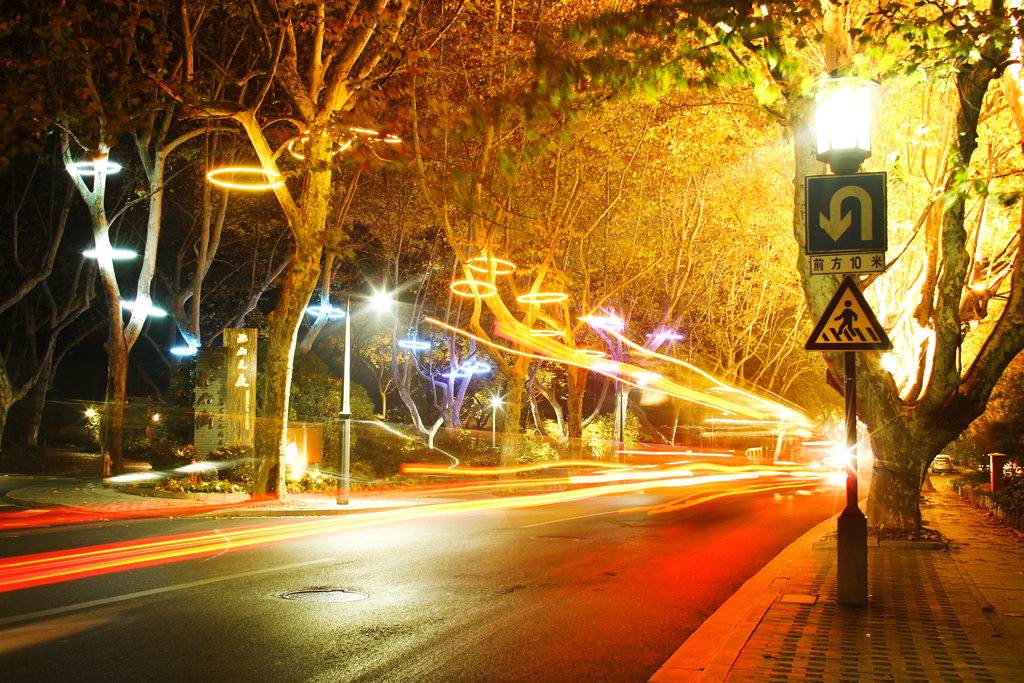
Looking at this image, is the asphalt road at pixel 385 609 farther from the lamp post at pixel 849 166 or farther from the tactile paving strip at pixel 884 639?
the lamp post at pixel 849 166

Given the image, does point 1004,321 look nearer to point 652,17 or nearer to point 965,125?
point 965,125

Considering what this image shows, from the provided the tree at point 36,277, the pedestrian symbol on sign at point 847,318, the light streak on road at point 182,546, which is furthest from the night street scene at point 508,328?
the tree at point 36,277

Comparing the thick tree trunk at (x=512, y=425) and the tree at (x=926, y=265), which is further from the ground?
the tree at (x=926, y=265)

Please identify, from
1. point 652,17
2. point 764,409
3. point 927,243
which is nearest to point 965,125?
point 927,243

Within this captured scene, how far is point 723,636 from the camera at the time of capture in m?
6.89

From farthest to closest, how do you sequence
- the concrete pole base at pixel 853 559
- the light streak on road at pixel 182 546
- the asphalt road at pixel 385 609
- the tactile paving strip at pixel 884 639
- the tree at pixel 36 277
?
the tree at pixel 36 277, the light streak on road at pixel 182 546, the concrete pole base at pixel 853 559, the asphalt road at pixel 385 609, the tactile paving strip at pixel 884 639

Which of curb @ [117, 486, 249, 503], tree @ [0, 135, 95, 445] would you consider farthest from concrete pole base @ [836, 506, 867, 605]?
tree @ [0, 135, 95, 445]

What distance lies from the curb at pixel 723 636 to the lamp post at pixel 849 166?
2.86 feet

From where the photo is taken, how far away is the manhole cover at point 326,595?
842cm

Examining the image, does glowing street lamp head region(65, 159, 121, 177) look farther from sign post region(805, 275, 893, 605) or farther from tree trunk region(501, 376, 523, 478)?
sign post region(805, 275, 893, 605)

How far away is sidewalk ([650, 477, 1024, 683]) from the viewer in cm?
566

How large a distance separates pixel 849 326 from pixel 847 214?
114cm

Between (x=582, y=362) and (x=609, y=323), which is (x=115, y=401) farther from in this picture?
→ (x=609, y=323)

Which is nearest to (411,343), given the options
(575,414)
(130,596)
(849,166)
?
(575,414)
